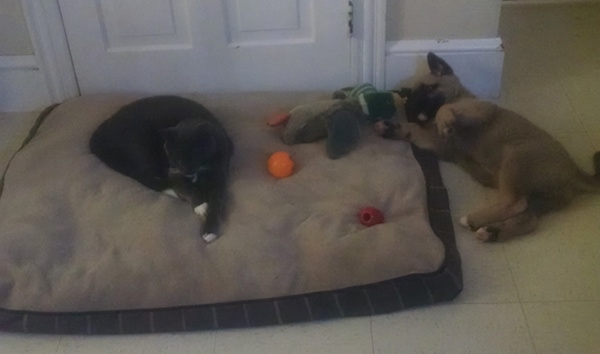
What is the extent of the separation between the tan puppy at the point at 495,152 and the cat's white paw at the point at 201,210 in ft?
1.90

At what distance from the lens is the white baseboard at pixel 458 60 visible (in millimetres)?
2297

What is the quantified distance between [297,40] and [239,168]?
52cm

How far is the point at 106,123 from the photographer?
207 centimetres

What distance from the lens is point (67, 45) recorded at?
7.64 ft

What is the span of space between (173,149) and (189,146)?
4 cm

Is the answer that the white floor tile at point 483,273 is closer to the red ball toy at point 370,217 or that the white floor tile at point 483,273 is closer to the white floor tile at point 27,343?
the red ball toy at point 370,217

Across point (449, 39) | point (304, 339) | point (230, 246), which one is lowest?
point (304, 339)

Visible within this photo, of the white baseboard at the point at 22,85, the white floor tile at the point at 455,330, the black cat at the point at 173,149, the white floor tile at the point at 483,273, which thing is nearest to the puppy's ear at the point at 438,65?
the white floor tile at the point at 483,273

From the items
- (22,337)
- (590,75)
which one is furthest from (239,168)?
(590,75)

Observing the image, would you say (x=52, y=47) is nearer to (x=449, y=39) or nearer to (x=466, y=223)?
(x=449, y=39)

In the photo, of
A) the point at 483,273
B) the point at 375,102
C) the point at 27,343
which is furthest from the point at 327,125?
the point at 27,343

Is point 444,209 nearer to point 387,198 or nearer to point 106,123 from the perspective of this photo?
point 387,198

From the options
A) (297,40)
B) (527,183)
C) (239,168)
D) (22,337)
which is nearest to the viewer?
(22,337)

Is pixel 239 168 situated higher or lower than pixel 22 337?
higher
